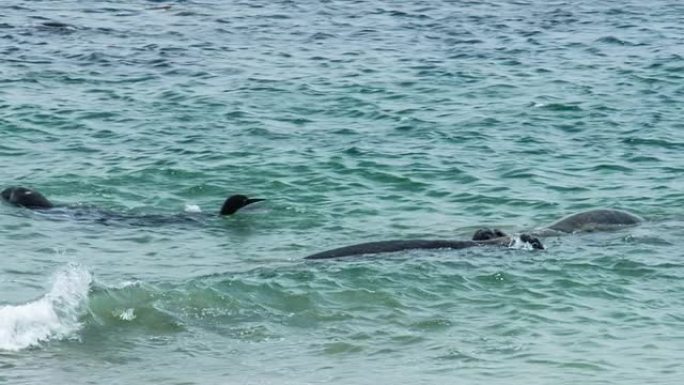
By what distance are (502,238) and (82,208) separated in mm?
4659

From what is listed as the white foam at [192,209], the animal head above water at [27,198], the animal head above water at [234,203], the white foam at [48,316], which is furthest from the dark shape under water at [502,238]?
the animal head above water at [27,198]

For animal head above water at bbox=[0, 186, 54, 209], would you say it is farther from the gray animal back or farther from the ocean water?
the gray animal back

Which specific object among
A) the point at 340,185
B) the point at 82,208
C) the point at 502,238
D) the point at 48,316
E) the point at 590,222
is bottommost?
the point at 340,185

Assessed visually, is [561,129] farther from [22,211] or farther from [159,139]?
[22,211]

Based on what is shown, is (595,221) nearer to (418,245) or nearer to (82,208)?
(418,245)

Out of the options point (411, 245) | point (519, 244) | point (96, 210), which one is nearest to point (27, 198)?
point (96, 210)

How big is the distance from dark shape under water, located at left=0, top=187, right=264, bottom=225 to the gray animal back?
319 centimetres

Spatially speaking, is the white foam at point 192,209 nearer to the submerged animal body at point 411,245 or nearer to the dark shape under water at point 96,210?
the dark shape under water at point 96,210

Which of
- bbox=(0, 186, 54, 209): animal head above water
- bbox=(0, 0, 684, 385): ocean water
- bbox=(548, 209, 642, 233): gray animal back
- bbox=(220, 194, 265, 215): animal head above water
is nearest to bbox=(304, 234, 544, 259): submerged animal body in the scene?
bbox=(0, 0, 684, 385): ocean water

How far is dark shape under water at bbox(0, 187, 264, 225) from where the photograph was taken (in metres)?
15.9

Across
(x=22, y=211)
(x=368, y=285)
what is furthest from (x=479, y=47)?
(x=368, y=285)

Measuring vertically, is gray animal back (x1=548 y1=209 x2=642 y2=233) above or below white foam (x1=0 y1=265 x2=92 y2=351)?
below

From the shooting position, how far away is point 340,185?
17391 mm

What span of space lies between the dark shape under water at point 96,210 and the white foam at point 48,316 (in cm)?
282
